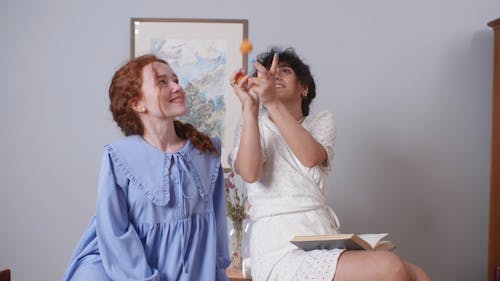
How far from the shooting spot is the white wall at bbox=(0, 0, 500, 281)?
9.23 feet

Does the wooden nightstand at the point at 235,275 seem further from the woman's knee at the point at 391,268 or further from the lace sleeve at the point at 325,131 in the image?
the woman's knee at the point at 391,268

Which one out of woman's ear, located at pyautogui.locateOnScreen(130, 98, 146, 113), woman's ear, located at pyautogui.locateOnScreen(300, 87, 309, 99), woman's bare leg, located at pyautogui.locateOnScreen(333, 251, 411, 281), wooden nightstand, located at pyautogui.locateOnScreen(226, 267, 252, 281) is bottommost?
wooden nightstand, located at pyautogui.locateOnScreen(226, 267, 252, 281)

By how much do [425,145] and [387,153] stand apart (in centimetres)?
20

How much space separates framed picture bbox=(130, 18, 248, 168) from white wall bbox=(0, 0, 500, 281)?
0.06 meters

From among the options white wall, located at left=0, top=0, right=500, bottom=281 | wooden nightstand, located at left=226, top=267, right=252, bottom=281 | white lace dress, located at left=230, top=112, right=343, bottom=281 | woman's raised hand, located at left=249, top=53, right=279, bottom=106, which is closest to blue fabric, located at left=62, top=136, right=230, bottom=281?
white lace dress, located at left=230, top=112, right=343, bottom=281

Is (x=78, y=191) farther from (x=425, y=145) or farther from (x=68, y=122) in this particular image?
(x=425, y=145)

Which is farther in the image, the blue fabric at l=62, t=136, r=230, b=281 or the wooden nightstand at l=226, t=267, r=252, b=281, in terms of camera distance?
the wooden nightstand at l=226, t=267, r=252, b=281

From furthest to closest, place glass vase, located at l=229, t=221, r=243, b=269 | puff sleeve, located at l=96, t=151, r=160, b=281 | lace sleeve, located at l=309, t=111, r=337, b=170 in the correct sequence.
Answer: glass vase, located at l=229, t=221, r=243, b=269, lace sleeve, located at l=309, t=111, r=337, b=170, puff sleeve, located at l=96, t=151, r=160, b=281

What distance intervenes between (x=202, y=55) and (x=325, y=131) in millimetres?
1078

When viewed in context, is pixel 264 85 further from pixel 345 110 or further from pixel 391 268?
pixel 345 110

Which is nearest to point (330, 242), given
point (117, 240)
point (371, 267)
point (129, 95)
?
point (371, 267)

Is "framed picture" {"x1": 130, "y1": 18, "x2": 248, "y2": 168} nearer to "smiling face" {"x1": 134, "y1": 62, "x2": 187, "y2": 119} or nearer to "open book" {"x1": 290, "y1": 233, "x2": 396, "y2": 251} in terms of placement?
"smiling face" {"x1": 134, "y1": 62, "x2": 187, "y2": 119}

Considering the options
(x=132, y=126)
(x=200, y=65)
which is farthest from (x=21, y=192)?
(x=132, y=126)

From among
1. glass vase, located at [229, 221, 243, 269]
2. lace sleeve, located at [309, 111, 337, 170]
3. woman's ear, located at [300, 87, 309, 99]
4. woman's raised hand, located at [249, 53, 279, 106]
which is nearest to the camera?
woman's raised hand, located at [249, 53, 279, 106]
